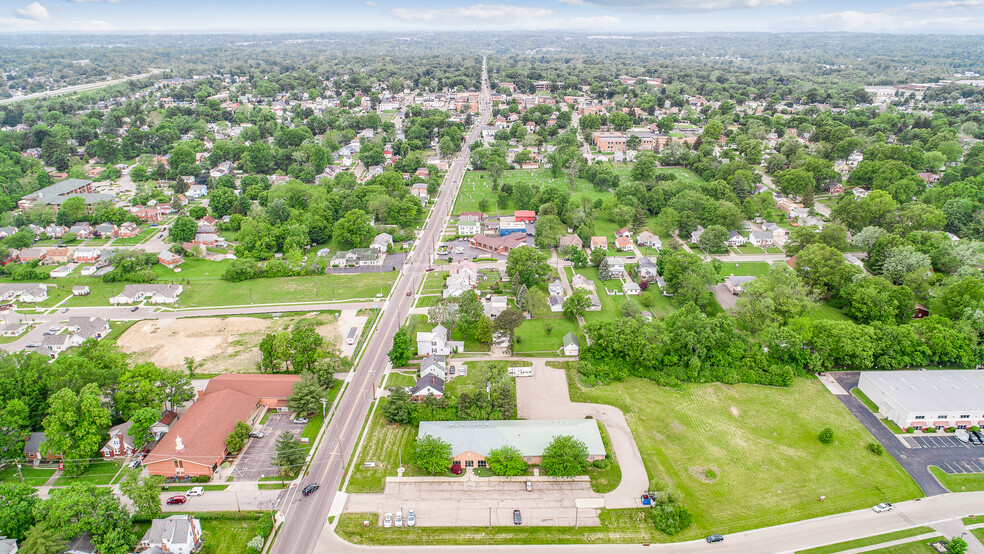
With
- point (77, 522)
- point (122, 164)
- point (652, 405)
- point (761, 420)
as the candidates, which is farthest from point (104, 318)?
point (122, 164)

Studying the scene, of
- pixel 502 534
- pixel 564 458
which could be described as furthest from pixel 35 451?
pixel 564 458

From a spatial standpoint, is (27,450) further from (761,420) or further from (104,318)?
(761,420)

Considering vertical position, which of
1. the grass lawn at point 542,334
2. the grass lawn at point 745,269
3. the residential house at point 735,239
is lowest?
the grass lawn at point 542,334

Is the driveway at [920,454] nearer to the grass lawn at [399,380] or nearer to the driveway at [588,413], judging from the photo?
the driveway at [588,413]

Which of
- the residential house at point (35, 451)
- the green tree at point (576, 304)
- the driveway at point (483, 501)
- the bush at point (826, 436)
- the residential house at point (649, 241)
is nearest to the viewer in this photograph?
the driveway at point (483, 501)

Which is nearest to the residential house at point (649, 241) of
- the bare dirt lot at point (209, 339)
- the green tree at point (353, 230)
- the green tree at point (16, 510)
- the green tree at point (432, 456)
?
the green tree at point (353, 230)
